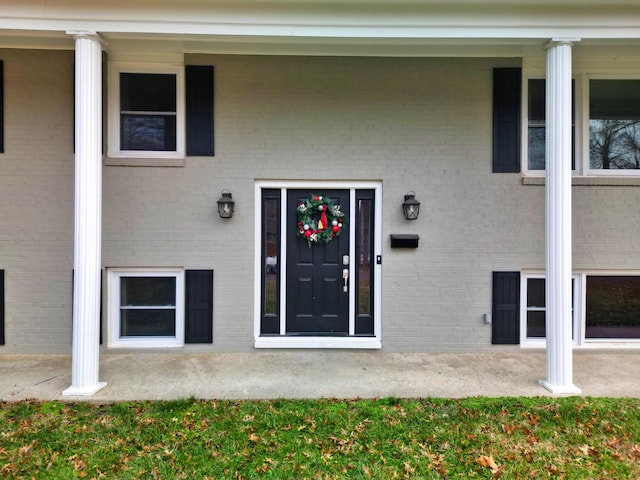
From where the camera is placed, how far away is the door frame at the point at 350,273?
4.57m

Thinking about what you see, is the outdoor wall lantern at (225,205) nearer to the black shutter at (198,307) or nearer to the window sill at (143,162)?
the window sill at (143,162)

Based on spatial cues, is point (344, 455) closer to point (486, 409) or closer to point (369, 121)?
point (486, 409)

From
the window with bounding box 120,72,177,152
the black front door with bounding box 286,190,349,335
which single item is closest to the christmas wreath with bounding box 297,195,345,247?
the black front door with bounding box 286,190,349,335

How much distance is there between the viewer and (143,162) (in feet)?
14.7

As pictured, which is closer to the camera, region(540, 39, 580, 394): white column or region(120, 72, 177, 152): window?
region(540, 39, 580, 394): white column

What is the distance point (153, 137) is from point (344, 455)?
3.97m

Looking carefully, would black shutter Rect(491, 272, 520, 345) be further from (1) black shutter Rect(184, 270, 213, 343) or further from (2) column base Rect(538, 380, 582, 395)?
(1) black shutter Rect(184, 270, 213, 343)

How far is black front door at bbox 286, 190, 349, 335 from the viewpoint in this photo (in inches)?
185

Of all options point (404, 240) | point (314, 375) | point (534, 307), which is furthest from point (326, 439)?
point (534, 307)

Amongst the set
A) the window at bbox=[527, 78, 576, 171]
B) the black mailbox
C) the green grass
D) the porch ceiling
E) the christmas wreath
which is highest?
the porch ceiling

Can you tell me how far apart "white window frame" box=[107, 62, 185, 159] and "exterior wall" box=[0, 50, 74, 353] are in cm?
44

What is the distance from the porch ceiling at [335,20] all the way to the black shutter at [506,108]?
89cm

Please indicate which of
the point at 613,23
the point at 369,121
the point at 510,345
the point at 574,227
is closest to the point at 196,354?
the point at 369,121

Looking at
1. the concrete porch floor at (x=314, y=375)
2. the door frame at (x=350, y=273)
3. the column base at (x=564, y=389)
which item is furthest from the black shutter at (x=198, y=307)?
the column base at (x=564, y=389)
